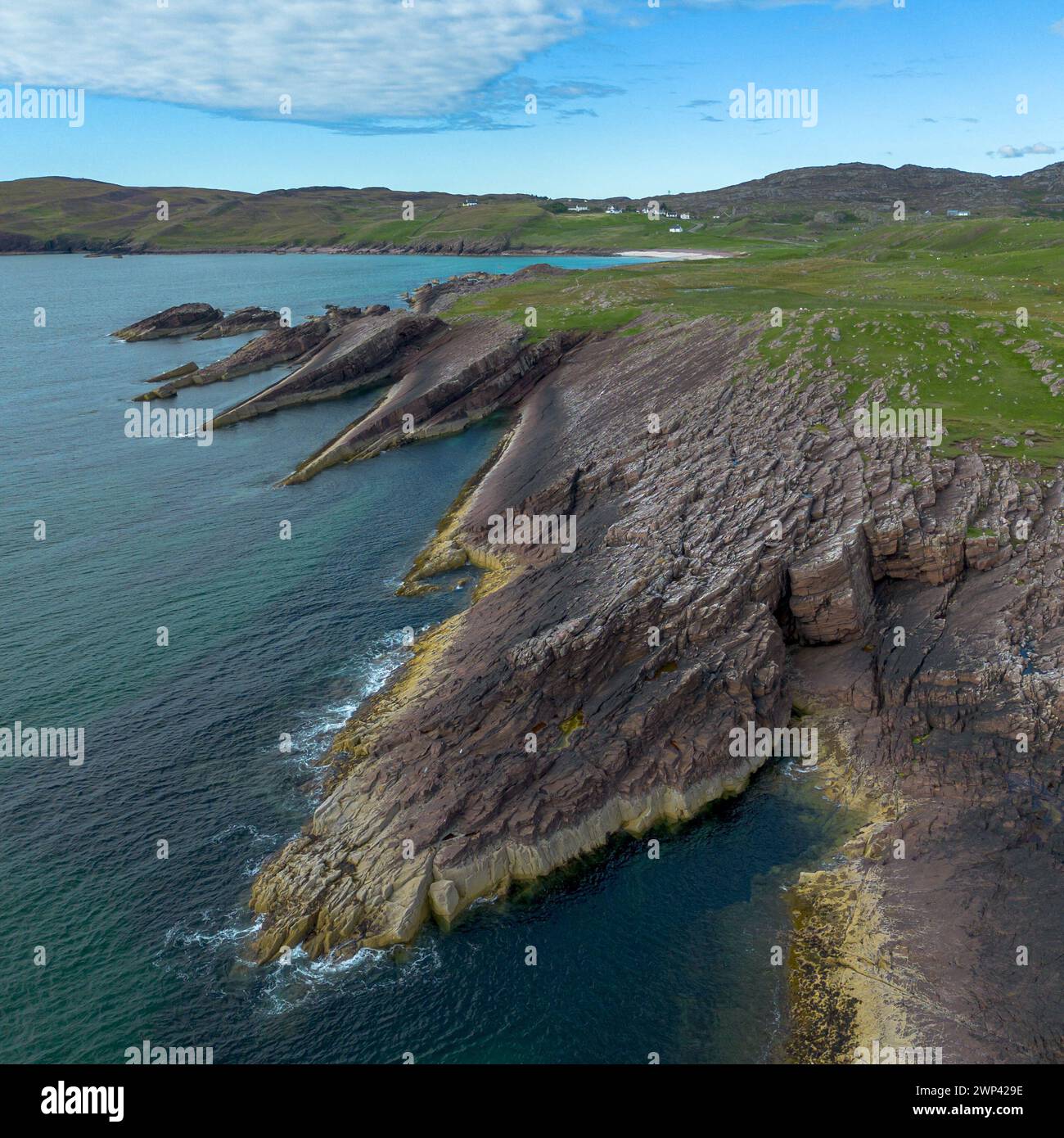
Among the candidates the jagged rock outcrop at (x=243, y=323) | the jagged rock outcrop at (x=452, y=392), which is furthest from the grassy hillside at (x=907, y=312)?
the jagged rock outcrop at (x=243, y=323)

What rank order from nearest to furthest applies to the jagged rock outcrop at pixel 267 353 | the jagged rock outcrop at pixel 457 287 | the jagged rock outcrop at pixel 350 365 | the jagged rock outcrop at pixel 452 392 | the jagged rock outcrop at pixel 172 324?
the jagged rock outcrop at pixel 452 392, the jagged rock outcrop at pixel 350 365, the jagged rock outcrop at pixel 267 353, the jagged rock outcrop at pixel 457 287, the jagged rock outcrop at pixel 172 324


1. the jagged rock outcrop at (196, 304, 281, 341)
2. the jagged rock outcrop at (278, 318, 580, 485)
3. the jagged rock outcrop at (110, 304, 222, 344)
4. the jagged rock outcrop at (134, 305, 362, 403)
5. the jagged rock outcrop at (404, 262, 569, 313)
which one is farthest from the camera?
the jagged rock outcrop at (110, 304, 222, 344)

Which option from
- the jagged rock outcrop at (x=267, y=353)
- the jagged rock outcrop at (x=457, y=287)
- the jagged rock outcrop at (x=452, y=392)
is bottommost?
the jagged rock outcrop at (x=452, y=392)

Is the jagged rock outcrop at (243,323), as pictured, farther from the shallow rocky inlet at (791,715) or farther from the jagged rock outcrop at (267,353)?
the shallow rocky inlet at (791,715)

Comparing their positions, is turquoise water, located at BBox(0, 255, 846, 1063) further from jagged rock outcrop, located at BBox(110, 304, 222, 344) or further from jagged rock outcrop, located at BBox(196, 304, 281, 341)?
jagged rock outcrop, located at BBox(110, 304, 222, 344)

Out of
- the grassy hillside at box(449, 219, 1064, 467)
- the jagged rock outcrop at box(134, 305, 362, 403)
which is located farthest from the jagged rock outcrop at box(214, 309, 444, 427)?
the grassy hillside at box(449, 219, 1064, 467)

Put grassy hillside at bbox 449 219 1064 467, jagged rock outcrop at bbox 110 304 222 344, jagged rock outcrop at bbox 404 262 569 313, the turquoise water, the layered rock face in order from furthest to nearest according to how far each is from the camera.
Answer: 1. jagged rock outcrop at bbox 110 304 222 344
2. jagged rock outcrop at bbox 404 262 569 313
3. grassy hillside at bbox 449 219 1064 467
4. the layered rock face
5. the turquoise water

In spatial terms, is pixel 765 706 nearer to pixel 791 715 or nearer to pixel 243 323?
pixel 791 715
